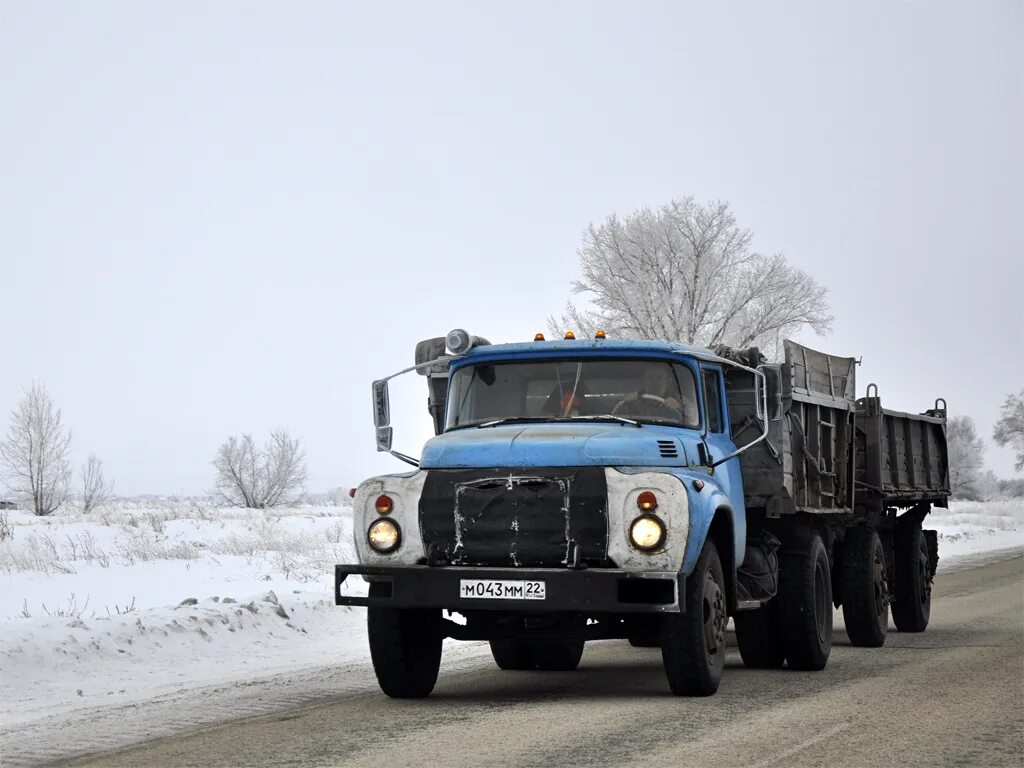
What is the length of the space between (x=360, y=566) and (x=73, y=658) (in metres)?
3.72

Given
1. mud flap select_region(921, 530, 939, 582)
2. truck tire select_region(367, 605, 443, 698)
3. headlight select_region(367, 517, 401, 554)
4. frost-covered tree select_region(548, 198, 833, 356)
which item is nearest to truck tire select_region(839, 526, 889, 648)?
mud flap select_region(921, 530, 939, 582)

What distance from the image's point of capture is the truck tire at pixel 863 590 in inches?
548

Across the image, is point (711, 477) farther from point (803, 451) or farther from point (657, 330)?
point (657, 330)

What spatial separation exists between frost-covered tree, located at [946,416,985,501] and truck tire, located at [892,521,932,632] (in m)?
92.7

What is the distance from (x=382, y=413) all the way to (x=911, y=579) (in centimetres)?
812

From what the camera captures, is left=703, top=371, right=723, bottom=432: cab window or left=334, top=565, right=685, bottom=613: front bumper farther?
left=703, top=371, right=723, bottom=432: cab window

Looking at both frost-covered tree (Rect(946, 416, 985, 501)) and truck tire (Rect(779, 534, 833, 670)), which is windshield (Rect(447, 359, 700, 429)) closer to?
truck tire (Rect(779, 534, 833, 670))

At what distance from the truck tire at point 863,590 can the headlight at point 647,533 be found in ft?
18.0

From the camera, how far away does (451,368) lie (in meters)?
10.9

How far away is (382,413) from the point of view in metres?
10.8

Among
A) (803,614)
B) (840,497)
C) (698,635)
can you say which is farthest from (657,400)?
(840,497)

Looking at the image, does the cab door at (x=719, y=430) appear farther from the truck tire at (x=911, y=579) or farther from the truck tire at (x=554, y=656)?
the truck tire at (x=911, y=579)

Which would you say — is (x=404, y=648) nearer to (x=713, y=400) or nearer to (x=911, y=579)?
(x=713, y=400)

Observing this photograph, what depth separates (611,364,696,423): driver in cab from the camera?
33.6 ft
